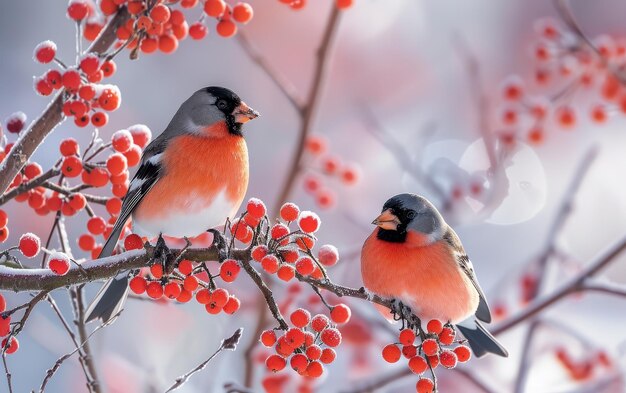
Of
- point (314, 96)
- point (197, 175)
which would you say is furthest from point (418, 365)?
point (314, 96)

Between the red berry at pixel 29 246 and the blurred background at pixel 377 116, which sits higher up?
the red berry at pixel 29 246

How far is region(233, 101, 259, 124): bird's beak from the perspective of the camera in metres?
1.50

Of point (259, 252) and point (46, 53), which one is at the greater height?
point (46, 53)

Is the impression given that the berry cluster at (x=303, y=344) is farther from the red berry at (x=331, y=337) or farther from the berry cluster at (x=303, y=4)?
the berry cluster at (x=303, y=4)

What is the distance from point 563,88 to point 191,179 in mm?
1613

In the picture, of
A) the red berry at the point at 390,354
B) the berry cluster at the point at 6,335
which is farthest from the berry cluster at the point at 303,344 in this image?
the berry cluster at the point at 6,335

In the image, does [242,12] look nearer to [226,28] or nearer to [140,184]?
[226,28]

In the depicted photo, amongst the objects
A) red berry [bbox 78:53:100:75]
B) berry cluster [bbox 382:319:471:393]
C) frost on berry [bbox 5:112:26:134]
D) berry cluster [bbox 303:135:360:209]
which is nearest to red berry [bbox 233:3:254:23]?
red berry [bbox 78:53:100:75]

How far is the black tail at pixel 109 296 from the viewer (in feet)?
4.58

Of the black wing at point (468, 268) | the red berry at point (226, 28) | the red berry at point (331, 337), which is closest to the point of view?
the red berry at point (331, 337)

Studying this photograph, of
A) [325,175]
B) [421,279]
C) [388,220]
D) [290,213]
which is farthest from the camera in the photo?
[325,175]

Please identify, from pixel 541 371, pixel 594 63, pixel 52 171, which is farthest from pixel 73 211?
pixel 541 371

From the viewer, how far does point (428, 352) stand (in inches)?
48.4

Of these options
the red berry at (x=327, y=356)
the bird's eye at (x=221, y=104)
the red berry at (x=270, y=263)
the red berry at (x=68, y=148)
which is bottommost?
the red berry at (x=327, y=356)
